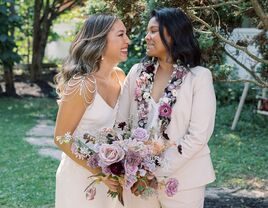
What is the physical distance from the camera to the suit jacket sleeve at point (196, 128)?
3109mm

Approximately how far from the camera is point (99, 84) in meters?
3.34

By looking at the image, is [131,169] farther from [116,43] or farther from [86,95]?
[116,43]

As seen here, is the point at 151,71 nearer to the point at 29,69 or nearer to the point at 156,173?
the point at 156,173

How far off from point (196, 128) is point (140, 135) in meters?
0.41

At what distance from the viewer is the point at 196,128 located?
10.2ft

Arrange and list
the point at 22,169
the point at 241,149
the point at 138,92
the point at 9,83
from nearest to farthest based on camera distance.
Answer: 1. the point at 138,92
2. the point at 22,169
3. the point at 241,149
4. the point at 9,83

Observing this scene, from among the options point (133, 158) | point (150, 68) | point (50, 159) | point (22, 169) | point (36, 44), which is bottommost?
point (36, 44)

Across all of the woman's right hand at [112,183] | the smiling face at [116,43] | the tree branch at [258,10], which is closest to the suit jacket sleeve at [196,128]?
the woman's right hand at [112,183]

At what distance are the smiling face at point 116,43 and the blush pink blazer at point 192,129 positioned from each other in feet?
1.42

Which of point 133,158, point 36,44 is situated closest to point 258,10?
point 133,158

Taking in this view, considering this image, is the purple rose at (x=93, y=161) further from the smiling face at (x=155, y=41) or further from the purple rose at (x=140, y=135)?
the smiling face at (x=155, y=41)

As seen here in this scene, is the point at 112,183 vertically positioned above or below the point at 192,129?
below

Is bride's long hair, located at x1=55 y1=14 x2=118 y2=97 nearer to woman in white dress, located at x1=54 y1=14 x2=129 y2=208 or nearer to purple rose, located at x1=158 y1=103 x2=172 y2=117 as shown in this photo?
woman in white dress, located at x1=54 y1=14 x2=129 y2=208

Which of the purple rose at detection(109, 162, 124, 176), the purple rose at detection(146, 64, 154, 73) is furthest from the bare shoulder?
the purple rose at detection(109, 162, 124, 176)
